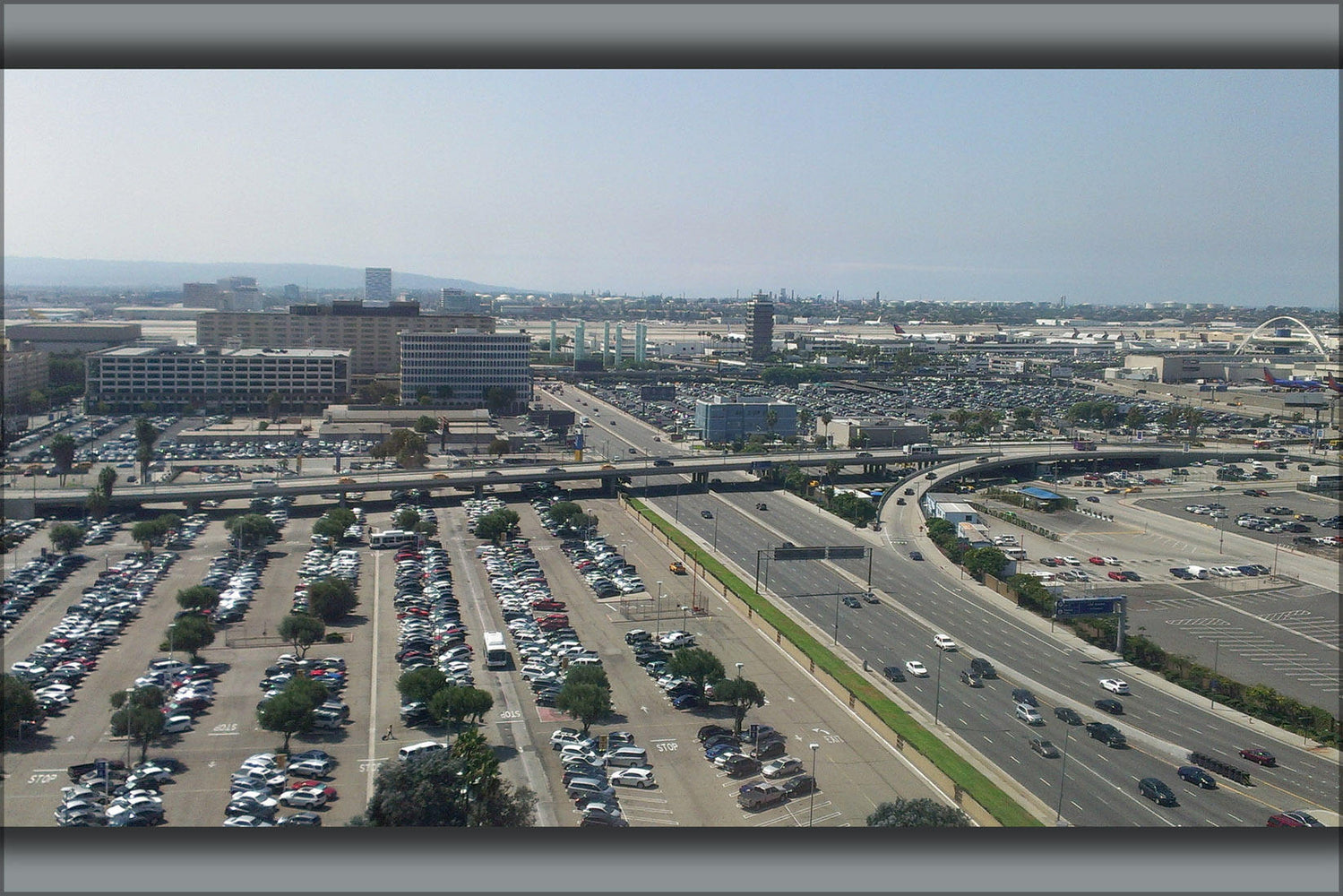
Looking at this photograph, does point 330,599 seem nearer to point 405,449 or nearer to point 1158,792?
point 1158,792

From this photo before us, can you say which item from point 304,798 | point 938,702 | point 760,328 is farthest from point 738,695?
point 760,328

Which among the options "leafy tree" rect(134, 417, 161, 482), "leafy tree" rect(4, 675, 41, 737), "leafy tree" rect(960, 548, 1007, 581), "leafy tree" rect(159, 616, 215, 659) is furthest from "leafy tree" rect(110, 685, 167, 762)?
"leafy tree" rect(134, 417, 161, 482)

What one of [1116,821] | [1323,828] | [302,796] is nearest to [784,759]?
[1116,821]

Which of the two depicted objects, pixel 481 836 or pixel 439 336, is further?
pixel 439 336

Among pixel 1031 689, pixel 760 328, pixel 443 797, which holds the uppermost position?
pixel 760 328
